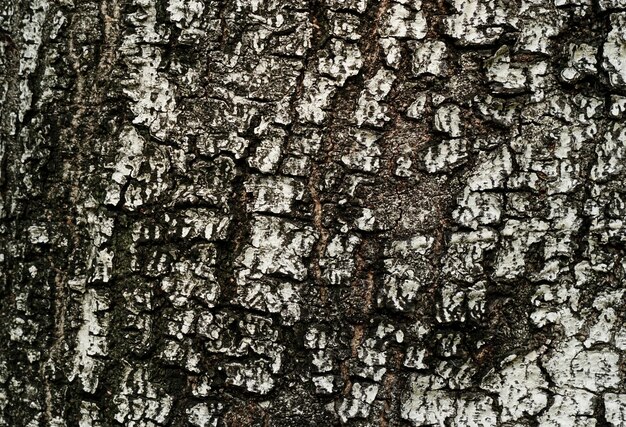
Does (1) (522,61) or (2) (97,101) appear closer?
(1) (522,61)

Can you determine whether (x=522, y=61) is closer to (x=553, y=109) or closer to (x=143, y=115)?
(x=553, y=109)

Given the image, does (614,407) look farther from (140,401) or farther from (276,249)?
(140,401)

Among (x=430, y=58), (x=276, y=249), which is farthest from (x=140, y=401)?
(x=430, y=58)

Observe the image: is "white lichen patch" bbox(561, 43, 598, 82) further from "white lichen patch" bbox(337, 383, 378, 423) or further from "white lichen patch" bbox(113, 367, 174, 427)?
"white lichen patch" bbox(113, 367, 174, 427)

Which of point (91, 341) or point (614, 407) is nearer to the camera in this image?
point (614, 407)

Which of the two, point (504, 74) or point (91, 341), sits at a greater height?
point (504, 74)

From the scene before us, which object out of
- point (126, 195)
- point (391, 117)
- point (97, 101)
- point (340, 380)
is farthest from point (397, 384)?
point (97, 101)

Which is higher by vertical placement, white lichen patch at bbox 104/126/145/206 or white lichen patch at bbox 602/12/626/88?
white lichen patch at bbox 602/12/626/88

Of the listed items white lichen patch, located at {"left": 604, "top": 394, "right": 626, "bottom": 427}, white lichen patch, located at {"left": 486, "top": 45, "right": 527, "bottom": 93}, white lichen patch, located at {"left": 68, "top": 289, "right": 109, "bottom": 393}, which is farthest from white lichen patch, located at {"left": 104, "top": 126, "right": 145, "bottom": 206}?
white lichen patch, located at {"left": 604, "top": 394, "right": 626, "bottom": 427}
